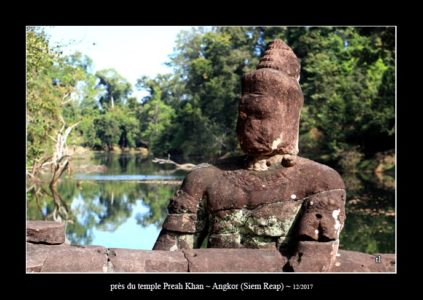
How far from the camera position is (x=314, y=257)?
3916mm

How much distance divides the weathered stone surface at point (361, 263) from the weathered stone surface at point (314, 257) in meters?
0.16

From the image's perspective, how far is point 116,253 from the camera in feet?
12.8

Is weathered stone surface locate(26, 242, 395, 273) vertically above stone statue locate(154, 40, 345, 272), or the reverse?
stone statue locate(154, 40, 345, 272)

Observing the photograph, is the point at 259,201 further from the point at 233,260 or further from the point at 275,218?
the point at 233,260

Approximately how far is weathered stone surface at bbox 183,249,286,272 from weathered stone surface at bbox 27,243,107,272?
667 mm

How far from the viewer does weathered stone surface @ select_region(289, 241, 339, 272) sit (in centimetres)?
388

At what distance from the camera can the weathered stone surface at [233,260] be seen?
3.90 meters

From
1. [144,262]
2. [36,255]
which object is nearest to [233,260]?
[144,262]

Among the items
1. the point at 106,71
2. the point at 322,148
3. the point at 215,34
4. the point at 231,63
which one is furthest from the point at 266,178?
the point at 106,71

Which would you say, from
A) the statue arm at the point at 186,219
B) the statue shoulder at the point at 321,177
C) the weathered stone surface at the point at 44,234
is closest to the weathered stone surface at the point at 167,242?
the statue arm at the point at 186,219

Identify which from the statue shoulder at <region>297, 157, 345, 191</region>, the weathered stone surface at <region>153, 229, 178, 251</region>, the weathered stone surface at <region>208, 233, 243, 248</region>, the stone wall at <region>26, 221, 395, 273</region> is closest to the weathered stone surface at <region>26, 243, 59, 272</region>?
the stone wall at <region>26, 221, 395, 273</region>

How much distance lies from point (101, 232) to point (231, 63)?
68.8 ft

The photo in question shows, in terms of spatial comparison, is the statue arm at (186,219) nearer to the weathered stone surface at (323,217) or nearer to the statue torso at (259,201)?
the statue torso at (259,201)

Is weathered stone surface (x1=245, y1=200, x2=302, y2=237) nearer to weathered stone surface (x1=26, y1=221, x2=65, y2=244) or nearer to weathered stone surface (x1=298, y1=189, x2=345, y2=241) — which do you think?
weathered stone surface (x1=298, y1=189, x2=345, y2=241)
